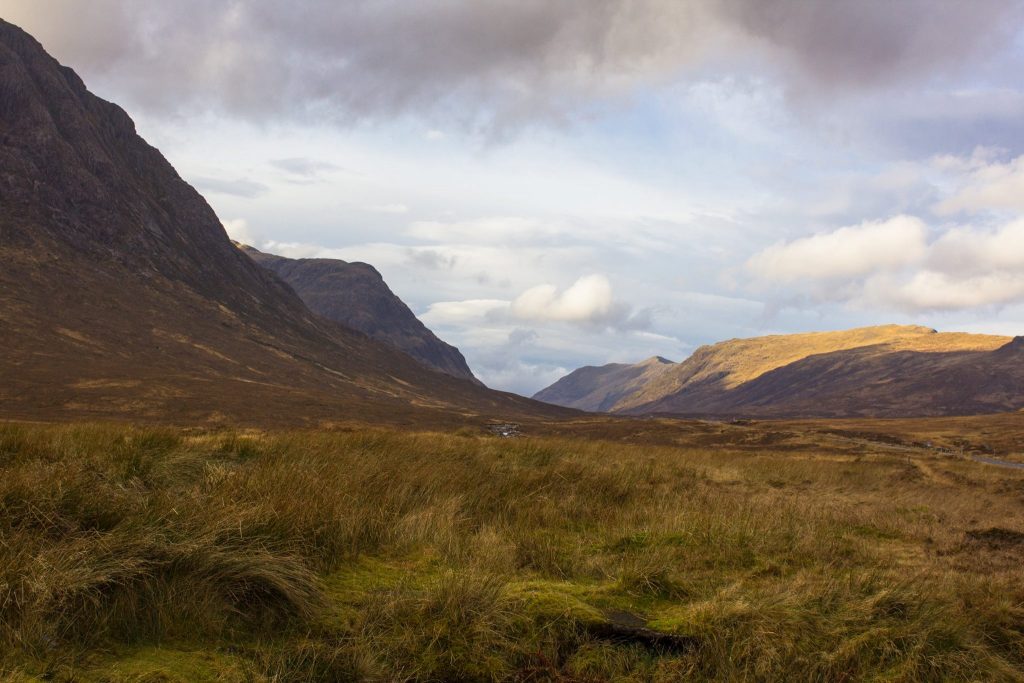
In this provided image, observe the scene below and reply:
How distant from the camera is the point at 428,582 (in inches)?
243

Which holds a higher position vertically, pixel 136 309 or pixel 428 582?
pixel 136 309

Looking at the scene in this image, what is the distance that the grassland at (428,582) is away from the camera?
15.5 feet

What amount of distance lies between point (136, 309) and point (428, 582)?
128068 mm

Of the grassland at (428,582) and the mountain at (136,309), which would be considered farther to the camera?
the mountain at (136,309)

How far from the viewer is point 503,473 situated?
11.3m

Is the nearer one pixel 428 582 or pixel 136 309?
Answer: pixel 428 582

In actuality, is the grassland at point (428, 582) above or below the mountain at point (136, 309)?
below

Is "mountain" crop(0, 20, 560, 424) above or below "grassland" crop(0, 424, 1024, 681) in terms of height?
above

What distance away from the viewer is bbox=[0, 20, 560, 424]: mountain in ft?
251

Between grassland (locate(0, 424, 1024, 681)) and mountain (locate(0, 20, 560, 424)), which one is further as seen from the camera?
mountain (locate(0, 20, 560, 424))

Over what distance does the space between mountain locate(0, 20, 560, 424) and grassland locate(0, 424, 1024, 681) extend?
59391 mm

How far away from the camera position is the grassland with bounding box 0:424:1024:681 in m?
4.74

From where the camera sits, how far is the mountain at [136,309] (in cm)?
7638

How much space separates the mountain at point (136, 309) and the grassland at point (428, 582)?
59391 mm
